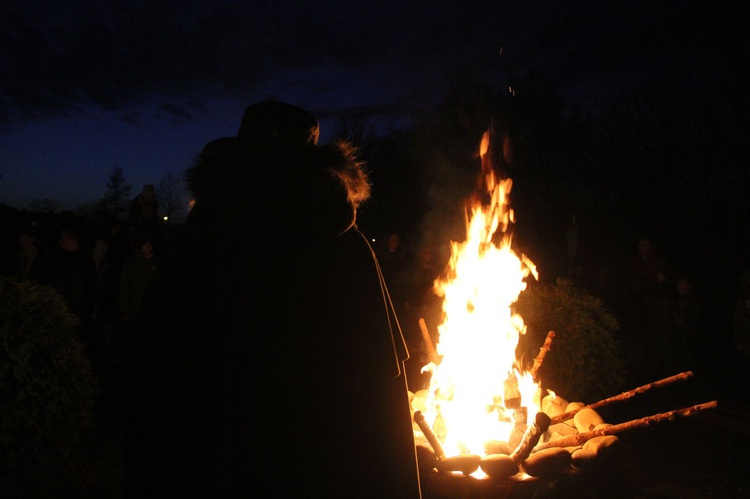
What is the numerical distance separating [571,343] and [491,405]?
182 centimetres

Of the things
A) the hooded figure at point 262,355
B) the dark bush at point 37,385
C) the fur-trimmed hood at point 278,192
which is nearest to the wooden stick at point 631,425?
the hooded figure at point 262,355

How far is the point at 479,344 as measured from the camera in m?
4.72

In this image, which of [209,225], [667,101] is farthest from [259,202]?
[667,101]

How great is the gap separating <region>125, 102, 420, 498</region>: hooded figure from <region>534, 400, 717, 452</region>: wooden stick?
192 centimetres

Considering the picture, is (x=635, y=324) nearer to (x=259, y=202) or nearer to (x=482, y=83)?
(x=259, y=202)

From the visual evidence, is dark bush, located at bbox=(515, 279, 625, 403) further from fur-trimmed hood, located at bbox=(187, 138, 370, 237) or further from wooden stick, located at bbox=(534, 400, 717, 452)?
fur-trimmed hood, located at bbox=(187, 138, 370, 237)

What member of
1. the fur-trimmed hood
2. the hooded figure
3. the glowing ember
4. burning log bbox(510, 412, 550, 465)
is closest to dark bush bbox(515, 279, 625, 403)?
the glowing ember

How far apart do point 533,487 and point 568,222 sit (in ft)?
44.1

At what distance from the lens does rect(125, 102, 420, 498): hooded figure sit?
5.52 feet

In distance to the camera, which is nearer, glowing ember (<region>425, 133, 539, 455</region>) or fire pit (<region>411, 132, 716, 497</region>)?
fire pit (<region>411, 132, 716, 497</region>)

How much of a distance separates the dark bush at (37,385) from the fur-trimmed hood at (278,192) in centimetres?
329

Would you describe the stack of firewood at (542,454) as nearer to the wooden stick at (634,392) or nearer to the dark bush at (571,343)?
the wooden stick at (634,392)

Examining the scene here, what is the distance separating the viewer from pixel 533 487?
311 centimetres

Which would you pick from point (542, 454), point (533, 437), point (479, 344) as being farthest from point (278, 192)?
point (479, 344)
